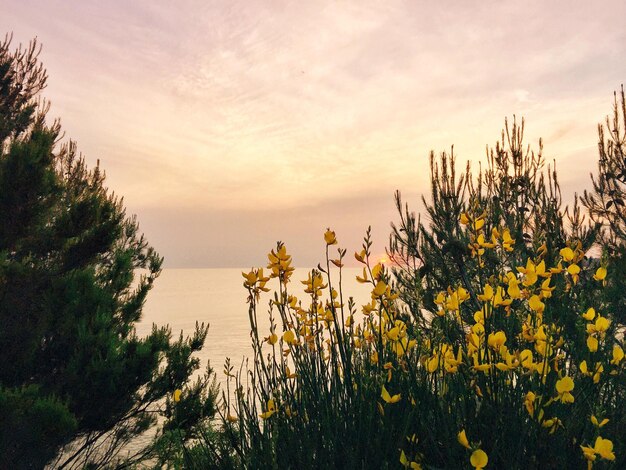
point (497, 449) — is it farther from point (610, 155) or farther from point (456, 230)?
point (610, 155)

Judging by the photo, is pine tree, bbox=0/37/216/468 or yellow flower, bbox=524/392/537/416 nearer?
yellow flower, bbox=524/392/537/416

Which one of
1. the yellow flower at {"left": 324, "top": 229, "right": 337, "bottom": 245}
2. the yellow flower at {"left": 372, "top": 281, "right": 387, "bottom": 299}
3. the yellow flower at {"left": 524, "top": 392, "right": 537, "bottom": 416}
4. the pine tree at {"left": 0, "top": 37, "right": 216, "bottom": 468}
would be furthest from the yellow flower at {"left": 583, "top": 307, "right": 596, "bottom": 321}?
the pine tree at {"left": 0, "top": 37, "right": 216, "bottom": 468}

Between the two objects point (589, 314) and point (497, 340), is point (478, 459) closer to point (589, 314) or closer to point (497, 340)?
point (497, 340)

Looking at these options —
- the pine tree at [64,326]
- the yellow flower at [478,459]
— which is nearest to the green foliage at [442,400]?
the yellow flower at [478,459]

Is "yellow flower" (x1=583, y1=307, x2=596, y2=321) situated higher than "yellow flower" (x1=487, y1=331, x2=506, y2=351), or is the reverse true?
"yellow flower" (x1=583, y1=307, x2=596, y2=321)

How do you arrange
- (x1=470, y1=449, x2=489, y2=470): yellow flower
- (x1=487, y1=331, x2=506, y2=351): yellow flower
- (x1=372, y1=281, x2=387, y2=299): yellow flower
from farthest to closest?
(x1=372, y1=281, x2=387, y2=299): yellow flower, (x1=487, y1=331, x2=506, y2=351): yellow flower, (x1=470, y1=449, x2=489, y2=470): yellow flower

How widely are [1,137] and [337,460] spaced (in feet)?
25.1

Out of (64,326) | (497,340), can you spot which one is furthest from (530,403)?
(64,326)

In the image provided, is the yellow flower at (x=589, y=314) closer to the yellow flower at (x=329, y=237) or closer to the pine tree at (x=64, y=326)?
the yellow flower at (x=329, y=237)

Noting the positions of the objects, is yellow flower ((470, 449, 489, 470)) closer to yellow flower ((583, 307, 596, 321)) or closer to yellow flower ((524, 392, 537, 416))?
yellow flower ((524, 392, 537, 416))

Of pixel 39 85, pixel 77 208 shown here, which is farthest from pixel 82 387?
pixel 39 85

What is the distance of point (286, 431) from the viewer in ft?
8.41

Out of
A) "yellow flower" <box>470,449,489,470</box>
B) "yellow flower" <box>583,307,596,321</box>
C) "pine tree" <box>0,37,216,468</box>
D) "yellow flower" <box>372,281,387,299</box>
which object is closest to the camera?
"yellow flower" <box>470,449,489,470</box>

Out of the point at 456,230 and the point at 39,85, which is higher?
the point at 39,85
